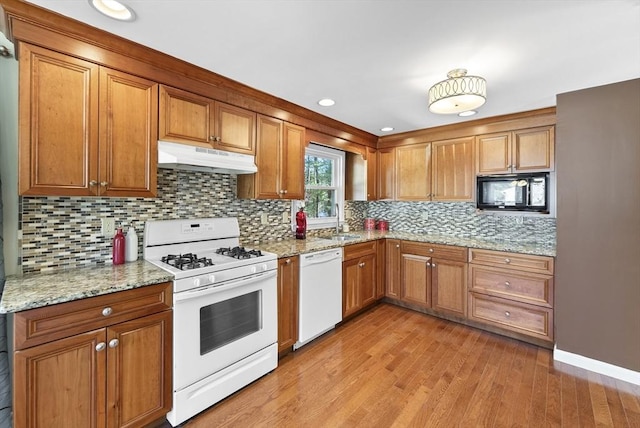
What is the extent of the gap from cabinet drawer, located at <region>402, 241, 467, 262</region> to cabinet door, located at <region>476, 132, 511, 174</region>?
0.95 meters

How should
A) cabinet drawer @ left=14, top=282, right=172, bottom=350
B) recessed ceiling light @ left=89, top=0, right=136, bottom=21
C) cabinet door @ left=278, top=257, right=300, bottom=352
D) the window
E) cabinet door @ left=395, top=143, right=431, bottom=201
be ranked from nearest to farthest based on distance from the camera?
cabinet drawer @ left=14, top=282, right=172, bottom=350
recessed ceiling light @ left=89, top=0, right=136, bottom=21
cabinet door @ left=278, top=257, right=300, bottom=352
the window
cabinet door @ left=395, top=143, right=431, bottom=201

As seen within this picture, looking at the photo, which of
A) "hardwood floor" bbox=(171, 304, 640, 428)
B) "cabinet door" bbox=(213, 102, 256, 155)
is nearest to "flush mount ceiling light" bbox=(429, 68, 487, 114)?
"cabinet door" bbox=(213, 102, 256, 155)

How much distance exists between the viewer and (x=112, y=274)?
1696mm

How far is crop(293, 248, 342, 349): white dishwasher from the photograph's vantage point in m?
2.59

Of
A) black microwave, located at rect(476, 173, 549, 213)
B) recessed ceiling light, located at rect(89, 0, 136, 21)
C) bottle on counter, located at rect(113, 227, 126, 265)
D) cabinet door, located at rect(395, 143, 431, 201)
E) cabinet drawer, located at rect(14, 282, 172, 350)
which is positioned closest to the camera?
cabinet drawer, located at rect(14, 282, 172, 350)

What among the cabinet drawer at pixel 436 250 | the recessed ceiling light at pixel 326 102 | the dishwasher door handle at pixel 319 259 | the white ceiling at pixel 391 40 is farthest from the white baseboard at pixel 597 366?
the recessed ceiling light at pixel 326 102

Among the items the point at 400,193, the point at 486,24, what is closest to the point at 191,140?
the point at 486,24

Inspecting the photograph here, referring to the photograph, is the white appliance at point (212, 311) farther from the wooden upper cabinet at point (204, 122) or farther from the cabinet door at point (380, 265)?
the cabinet door at point (380, 265)

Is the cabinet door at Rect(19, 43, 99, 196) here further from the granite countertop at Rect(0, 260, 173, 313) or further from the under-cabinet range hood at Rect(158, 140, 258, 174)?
the granite countertop at Rect(0, 260, 173, 313)

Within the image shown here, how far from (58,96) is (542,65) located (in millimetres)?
3046

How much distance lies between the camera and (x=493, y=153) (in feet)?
10.5

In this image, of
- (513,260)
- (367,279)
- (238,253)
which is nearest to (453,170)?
(513,260)

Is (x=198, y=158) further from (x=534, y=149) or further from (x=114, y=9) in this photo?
(x=534, y=149)

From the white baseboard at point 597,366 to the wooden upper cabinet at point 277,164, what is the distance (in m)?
2.75
